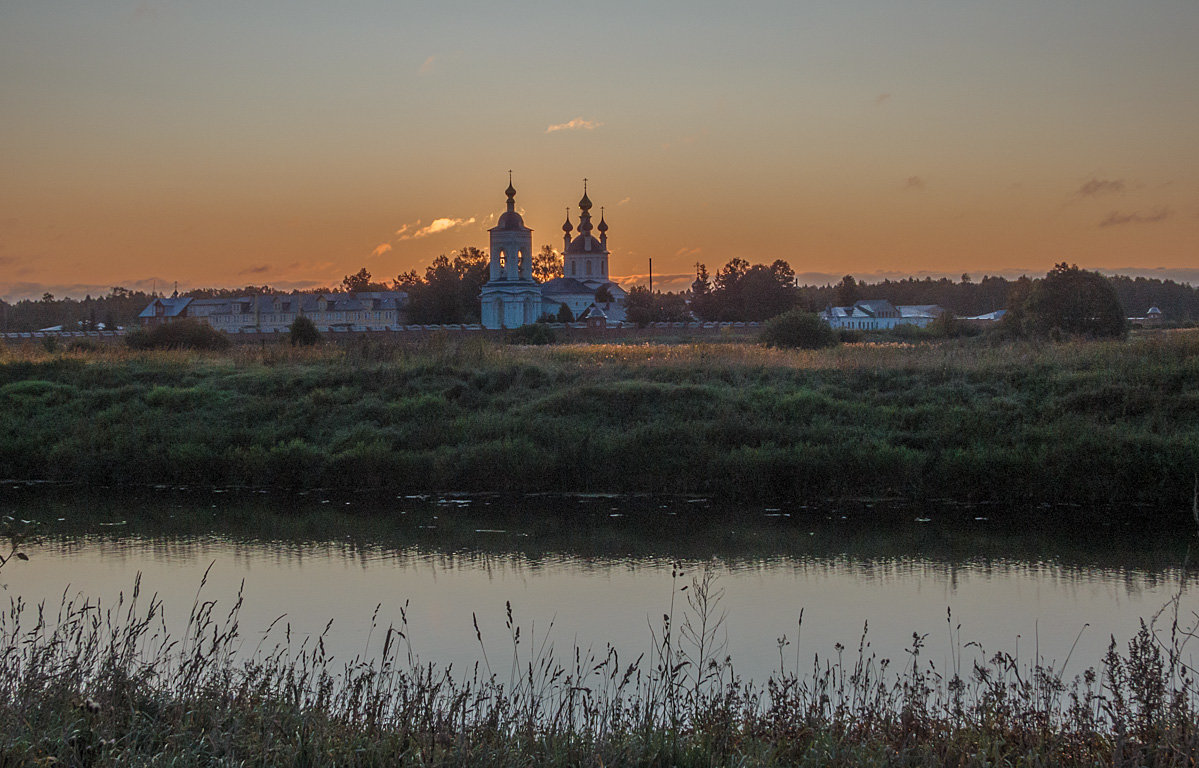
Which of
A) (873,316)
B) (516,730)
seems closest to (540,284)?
(873,316)

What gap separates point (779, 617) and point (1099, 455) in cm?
882

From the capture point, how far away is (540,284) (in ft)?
304

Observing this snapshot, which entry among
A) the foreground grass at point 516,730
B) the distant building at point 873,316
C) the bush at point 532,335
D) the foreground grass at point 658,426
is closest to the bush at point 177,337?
the foreground grass at point 658,426

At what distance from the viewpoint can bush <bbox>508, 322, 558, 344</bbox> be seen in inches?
1865

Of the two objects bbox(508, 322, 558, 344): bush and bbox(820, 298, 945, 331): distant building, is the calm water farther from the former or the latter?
bbox(820, 298, 945, 331): distant building

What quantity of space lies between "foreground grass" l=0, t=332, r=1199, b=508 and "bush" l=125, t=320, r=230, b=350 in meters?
10.00

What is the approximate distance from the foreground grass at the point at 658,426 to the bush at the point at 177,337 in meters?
10.00

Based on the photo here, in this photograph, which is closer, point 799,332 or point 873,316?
point 799,332

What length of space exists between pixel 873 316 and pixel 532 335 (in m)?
65.7

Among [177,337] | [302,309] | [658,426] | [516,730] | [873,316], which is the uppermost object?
[302,309]

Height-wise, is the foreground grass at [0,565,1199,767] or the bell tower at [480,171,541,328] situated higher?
the bell tower at [480,171,541,328]

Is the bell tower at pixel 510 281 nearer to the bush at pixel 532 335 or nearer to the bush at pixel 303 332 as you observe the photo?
the bush at pixel 532 335

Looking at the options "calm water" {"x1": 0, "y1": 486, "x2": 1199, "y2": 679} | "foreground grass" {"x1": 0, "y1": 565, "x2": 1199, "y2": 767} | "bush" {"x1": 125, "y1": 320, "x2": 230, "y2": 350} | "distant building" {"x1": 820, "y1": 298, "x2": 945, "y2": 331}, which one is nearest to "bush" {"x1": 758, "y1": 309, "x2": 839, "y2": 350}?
"bush" {"x1": 125, "y1": 320, "x2": 230, "y2": 350}

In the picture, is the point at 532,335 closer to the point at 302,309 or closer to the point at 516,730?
the point at 516,730
